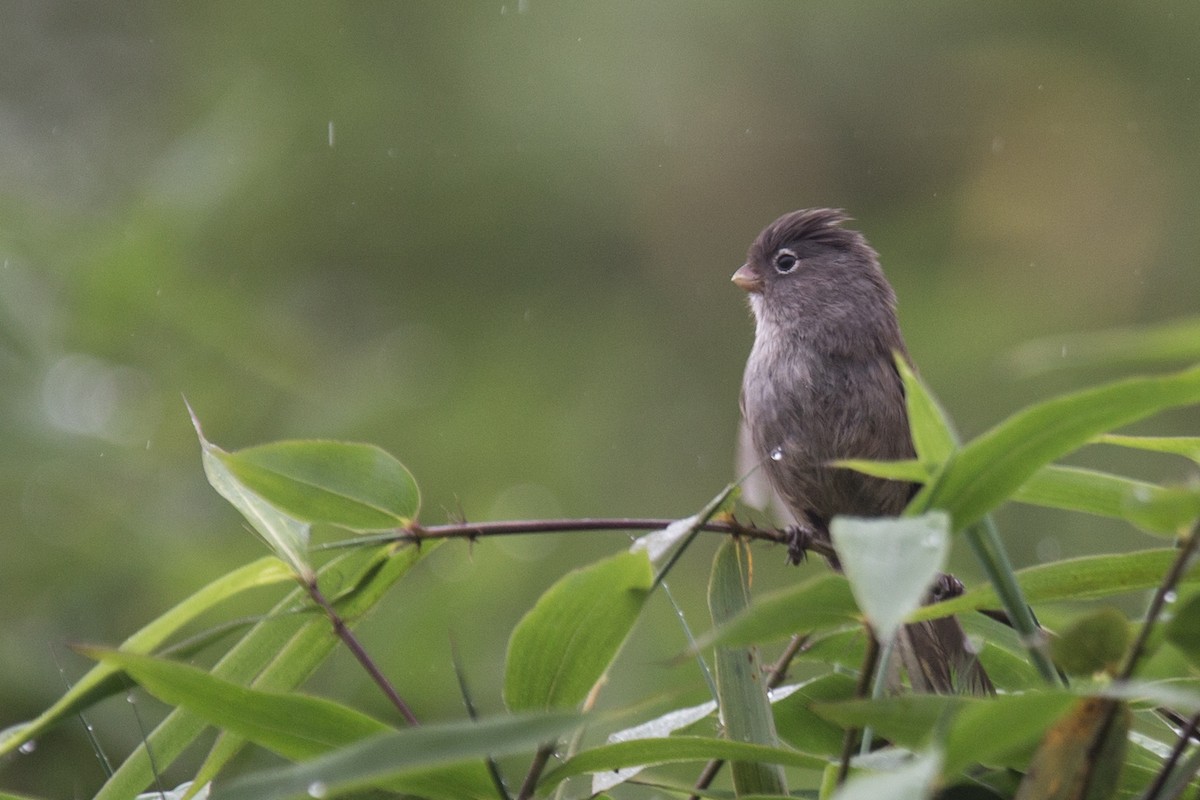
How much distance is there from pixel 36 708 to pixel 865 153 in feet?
23.5

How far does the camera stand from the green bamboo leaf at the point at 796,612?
1.23 metres

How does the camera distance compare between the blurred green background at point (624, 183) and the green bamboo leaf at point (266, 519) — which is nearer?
the green bamboo leaf at point (266, 519)

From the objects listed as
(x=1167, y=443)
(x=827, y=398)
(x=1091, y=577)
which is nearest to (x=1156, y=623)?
(x=1091, y=577)

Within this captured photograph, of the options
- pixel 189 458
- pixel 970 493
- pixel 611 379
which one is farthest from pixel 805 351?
pixel 611 379

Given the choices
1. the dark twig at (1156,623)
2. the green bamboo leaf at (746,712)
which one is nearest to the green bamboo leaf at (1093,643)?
the dark twig at (1156,623)

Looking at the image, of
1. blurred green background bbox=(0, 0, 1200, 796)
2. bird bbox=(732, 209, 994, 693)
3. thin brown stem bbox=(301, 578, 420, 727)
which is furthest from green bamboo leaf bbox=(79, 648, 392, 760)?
blurred green background bbox=(0, 0, 1200, 796)

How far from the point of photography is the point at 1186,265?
8359 millimetres

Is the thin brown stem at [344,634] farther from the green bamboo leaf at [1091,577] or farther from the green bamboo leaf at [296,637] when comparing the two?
the green bamboo leaf at [1091,577]

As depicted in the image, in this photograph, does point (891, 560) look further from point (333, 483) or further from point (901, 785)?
point (333, 483)

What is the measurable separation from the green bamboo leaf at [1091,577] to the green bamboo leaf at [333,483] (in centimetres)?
61

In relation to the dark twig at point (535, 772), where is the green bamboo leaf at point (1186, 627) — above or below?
above

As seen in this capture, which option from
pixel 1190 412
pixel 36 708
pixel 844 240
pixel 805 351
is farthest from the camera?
pixel 1190 412

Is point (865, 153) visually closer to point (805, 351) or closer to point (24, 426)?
point (805, 351)

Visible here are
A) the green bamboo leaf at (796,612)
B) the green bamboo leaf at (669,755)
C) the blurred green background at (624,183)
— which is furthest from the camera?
the blurred green background at (624,183)
